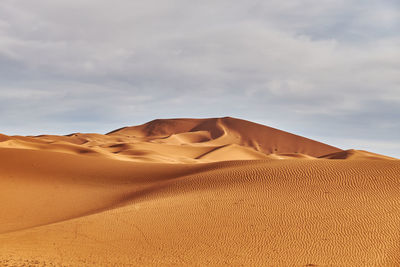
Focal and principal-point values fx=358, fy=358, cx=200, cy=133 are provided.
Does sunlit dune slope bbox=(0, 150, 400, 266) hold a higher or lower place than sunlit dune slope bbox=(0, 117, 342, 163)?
lower

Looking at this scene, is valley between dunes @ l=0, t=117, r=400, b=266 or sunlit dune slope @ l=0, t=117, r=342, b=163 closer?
valley between dunes @ l=0, t=117, r=400, b=266

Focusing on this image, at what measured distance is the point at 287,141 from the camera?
88375 mm

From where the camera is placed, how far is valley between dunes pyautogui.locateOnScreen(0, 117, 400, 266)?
25.6 ft

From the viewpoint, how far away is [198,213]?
36.3ft

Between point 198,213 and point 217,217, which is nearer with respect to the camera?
point 217,217

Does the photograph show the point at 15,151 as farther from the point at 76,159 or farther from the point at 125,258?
the point at 125,258

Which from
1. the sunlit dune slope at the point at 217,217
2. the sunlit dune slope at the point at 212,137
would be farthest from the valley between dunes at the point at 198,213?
the sunlit dune slope at the point at 212,137

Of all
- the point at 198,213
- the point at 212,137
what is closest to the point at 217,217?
the point at 198,213

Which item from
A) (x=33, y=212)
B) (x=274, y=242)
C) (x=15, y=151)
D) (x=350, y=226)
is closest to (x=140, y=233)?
(x=274, y=242)

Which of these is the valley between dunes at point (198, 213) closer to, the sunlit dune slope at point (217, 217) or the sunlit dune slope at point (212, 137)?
the sunlit dune slope at point (217, 217)

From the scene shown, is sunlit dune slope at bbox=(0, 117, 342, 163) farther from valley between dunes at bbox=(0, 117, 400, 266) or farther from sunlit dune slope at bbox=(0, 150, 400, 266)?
sunlit dune slope at bbox=(0, 150, 400, 266)

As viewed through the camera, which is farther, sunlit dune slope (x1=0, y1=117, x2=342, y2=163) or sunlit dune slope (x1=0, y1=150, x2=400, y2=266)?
sunlit dune slope (x1=0, y1=117, x2=342, y2=163)

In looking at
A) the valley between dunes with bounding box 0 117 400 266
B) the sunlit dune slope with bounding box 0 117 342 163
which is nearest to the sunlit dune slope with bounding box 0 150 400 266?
the valley between dunes with bounding box 0 117 400 266

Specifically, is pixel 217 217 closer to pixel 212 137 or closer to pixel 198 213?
pixel 198 213
